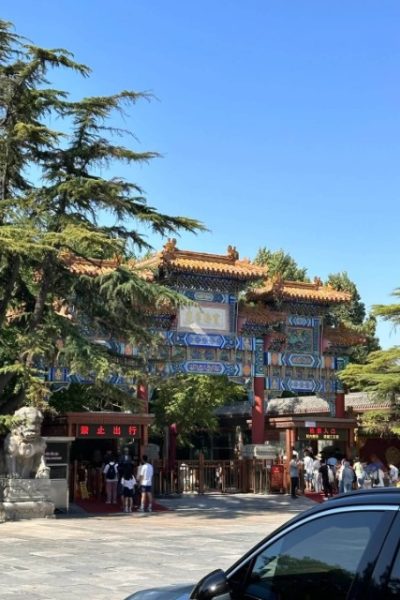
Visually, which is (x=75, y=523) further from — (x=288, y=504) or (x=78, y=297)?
(x=288, y=504)

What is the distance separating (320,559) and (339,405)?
28483mm

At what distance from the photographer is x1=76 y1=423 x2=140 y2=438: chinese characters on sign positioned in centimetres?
2372

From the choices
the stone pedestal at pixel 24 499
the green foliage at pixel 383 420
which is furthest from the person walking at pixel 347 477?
the stone pedestal at pixel 24 499

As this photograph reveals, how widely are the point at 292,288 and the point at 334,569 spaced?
2788 centimetres

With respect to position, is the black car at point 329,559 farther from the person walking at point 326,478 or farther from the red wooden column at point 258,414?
the red wooden column at point 258,414

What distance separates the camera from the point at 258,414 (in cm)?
2884

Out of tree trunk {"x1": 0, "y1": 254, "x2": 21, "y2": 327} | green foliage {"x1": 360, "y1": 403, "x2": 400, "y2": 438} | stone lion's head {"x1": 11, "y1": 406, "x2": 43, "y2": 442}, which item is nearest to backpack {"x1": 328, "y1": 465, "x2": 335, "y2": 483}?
green foliage {"x1": 360, "y1": 403, "x2": 400, "y2": 438}

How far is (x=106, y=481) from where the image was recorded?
23.9m

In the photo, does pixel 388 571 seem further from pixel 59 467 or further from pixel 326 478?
pixel 326 478

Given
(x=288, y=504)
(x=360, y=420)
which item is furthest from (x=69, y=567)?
(x=360, y=420)

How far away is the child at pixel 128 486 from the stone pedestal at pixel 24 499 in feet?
7.93

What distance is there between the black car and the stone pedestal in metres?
16.8

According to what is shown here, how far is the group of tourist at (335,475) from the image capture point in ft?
82.2

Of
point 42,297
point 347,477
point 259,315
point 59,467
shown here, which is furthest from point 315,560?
point 259,315
